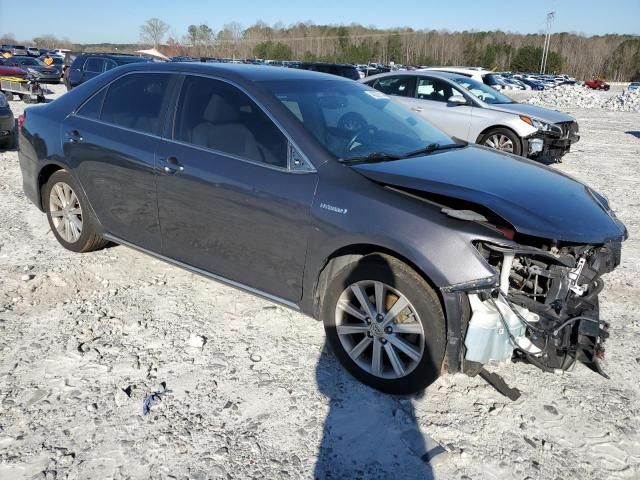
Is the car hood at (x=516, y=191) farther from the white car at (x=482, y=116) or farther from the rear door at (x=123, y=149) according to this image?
Answer: the white car at (x=482, y=116)

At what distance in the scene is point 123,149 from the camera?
4.04 metres

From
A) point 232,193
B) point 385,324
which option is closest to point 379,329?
point 385,324

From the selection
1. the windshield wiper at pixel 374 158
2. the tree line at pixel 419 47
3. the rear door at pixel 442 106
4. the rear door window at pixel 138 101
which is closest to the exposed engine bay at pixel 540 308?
the windshield wiper at pixel 374 158

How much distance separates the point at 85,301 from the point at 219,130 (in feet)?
5.70

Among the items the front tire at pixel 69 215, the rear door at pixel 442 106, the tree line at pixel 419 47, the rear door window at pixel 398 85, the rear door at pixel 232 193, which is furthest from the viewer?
the tree line at pixel 419 47

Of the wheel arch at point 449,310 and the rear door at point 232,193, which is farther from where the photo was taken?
the rear door at point 232,193

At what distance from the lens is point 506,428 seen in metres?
2.85

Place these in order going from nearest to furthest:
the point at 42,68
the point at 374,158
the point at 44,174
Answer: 1. the point at 374,158
2. the point at 44,174
3. the point at 42,68

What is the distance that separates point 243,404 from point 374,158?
1.69m

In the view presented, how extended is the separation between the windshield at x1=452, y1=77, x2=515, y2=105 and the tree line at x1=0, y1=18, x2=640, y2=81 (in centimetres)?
7293

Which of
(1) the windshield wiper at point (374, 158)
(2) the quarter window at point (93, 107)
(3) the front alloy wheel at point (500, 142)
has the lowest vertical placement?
(3) the front alloy wheel at point (500, 142)

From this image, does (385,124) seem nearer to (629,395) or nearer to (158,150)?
(158,150)

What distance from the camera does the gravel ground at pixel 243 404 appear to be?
2570mm

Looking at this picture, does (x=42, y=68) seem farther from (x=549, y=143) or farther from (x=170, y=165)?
(x=170, y=165)
